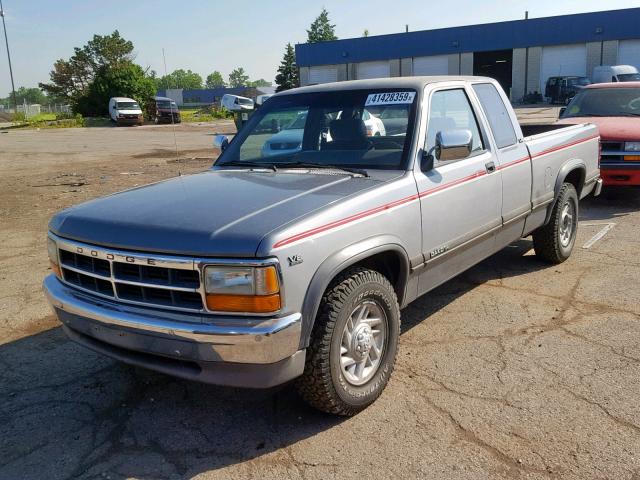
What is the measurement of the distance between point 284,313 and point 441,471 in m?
1.07

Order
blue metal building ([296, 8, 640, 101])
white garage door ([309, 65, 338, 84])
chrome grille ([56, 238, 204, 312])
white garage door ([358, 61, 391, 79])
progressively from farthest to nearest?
white garage door ([309, 65, 338, 84]), white garage door ([358, 61, 391, 79]), blue metal building ([296, 8, 640, 101]), chrome grille ([56, 238, 204, 312])

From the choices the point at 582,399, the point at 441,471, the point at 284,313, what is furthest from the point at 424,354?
the point at 284,313

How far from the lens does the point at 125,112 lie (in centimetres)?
4488

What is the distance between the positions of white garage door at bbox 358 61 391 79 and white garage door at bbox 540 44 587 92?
12.6 meters

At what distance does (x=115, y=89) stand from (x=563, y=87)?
3656cm

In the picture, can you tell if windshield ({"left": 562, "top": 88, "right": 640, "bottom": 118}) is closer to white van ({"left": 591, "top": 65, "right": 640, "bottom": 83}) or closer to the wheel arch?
the wheel arch

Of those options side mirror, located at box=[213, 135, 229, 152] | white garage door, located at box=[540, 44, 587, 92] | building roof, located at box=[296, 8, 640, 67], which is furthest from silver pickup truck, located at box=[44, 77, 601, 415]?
white garage door, located at box=[540, 44, 587, 92]

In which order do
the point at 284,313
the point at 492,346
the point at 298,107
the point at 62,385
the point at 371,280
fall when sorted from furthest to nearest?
the point at 298,107
the point at 492,346
the point at 62,385
the point at 371,280
the point at 284,313

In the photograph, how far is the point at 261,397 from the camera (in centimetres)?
362

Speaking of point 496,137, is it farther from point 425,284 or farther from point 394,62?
point 394,62

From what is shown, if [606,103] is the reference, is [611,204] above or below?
below

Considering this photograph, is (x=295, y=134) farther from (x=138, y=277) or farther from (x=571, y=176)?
(x=571, y=176)

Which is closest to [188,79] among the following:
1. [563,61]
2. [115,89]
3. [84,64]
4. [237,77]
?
[237,77]

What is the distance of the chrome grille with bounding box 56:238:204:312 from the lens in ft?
9.30
